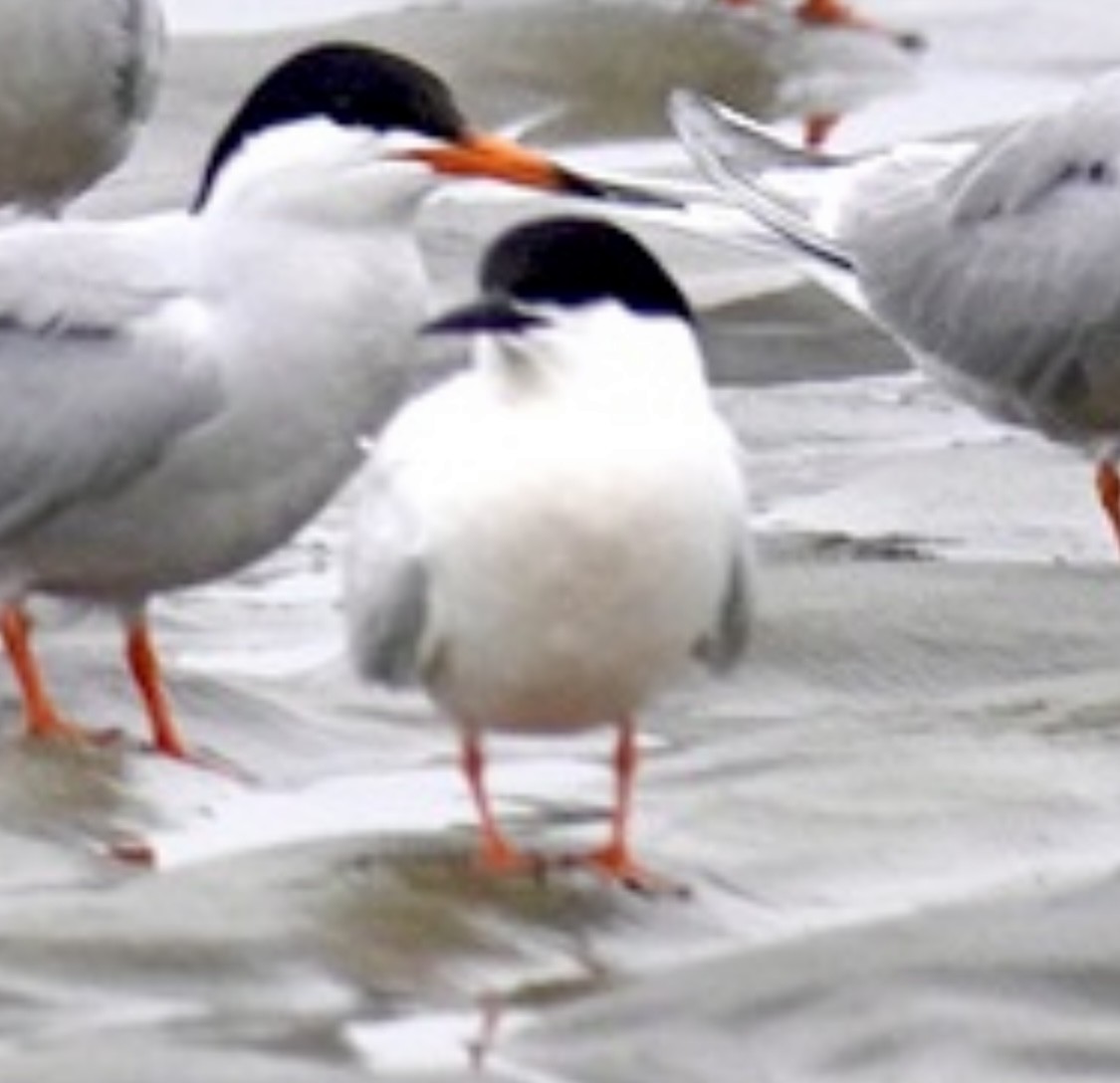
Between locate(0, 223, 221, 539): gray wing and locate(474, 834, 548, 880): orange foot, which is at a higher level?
locate(0, 223, 221, 539): gray wing

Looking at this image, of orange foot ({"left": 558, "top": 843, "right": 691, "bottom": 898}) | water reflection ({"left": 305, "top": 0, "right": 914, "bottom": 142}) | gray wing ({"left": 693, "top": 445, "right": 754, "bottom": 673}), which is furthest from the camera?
water reflection ({"left": 305, "top": 0, "right": 914, "bottom": 142})

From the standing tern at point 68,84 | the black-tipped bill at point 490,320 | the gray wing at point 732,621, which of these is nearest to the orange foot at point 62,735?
the gray wing at point 732,621

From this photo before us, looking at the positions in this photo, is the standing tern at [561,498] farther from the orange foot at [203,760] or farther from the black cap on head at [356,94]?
the orange foot at [203,760]

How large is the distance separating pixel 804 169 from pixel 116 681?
270 centimetres

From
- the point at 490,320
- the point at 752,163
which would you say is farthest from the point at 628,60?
the point at 490,320

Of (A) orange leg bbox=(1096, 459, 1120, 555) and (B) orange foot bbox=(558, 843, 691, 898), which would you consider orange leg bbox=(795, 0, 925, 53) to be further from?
(B) orange foot bbox=(558, 843, 691, 898)

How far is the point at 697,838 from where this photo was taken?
7414mm

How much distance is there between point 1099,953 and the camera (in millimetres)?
6719

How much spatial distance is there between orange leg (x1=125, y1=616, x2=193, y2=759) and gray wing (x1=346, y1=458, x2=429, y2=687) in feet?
2.78

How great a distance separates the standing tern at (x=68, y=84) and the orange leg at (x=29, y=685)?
11.0 feet

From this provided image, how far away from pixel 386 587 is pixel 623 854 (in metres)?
0.49

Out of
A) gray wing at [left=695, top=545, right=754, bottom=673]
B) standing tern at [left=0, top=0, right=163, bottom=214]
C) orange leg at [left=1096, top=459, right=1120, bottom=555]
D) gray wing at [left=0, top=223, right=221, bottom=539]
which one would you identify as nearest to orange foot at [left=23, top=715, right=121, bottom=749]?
gray wing at [left=0, top=223, right=221, bottom=539]

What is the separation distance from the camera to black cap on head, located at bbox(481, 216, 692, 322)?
681 centimetres

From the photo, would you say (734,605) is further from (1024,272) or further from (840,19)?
(840,19)
